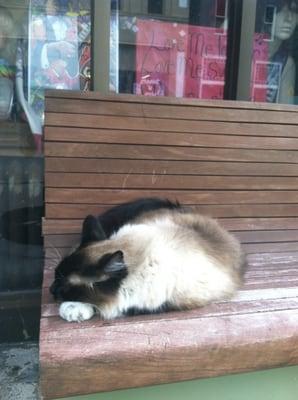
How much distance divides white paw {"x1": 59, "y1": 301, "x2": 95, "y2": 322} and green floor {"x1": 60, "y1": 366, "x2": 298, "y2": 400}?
0.27m

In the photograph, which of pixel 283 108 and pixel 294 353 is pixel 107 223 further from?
pixel 283 108

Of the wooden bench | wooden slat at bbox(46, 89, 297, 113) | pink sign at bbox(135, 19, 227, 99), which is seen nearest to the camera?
the wooden bench

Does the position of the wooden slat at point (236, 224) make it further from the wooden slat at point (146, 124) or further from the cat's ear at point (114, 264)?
the cat's ear at point (114, 264)

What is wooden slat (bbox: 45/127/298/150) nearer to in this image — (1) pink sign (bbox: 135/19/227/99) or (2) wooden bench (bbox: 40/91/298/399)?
(2) wooden bench (bbox: 40/91/298/399)

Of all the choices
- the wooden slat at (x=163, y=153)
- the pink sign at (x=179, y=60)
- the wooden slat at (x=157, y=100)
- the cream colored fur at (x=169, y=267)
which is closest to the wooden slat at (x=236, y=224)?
the wooden slat at (x=163, y=153)

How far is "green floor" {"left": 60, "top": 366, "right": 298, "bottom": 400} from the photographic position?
5.37ft

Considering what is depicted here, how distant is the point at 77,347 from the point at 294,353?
0.74 metres

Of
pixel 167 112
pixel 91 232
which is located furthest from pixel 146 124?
pixel 91 232

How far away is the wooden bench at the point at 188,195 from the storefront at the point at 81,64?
1.34ft

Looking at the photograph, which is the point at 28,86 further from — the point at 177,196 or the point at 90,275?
the point at 90,275

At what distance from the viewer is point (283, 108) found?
8.43 ft

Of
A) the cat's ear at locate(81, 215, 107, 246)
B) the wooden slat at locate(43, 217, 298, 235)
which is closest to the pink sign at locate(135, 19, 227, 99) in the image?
the wooden slat at locate(43, 217, 298, 235)

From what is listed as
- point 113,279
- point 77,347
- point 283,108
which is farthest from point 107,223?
point 283,108

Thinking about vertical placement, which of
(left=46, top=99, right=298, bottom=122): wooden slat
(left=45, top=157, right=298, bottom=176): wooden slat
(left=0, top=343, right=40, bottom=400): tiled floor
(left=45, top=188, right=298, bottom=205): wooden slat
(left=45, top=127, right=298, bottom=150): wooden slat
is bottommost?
(left=0, top=343, right=40, bottom=400): tiled floor
